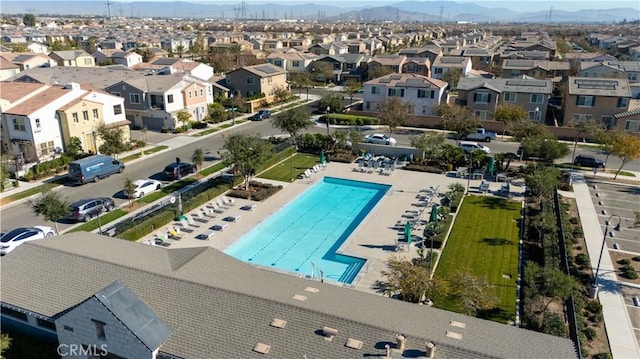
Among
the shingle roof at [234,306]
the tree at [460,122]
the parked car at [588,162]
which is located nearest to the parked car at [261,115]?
the tree at [460,122]

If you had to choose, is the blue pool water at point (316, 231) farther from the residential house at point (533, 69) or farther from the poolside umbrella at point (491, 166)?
the residential house at point (533, 69)

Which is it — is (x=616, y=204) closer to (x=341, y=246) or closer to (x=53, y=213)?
(x=341, y=246)

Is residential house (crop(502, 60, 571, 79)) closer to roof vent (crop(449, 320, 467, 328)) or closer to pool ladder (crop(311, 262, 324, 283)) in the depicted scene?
pool ladder (crop(311, 262, 324, 283))

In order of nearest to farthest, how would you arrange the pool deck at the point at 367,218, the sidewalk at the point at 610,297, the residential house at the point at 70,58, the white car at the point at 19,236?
the sidewalk at the point at 610,297 < the white car at the point at 19,236 < the pool deck at the point at 367,218 < the residential house at the point at 70,58

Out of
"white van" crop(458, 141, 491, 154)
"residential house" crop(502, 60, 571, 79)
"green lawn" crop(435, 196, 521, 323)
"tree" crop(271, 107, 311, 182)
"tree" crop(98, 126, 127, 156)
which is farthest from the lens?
"residential house" crop(502, 60, 571, 79)

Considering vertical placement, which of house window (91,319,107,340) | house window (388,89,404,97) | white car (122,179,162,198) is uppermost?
house window (388,89,404,97)

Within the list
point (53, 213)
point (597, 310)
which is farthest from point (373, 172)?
point (53, 213)

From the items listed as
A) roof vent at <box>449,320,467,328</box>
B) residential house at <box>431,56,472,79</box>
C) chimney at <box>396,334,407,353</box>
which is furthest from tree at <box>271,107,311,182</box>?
residential house at <box>431,56,472,79</box>
